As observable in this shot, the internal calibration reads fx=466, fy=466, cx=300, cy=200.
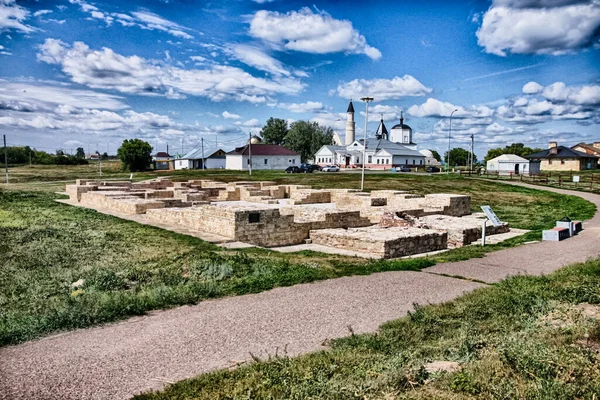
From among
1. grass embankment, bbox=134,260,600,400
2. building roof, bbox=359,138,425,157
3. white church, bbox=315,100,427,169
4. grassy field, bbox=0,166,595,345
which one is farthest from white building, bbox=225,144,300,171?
grass embankment, bbox=134,260,600,400

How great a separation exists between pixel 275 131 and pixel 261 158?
3158 centimetres

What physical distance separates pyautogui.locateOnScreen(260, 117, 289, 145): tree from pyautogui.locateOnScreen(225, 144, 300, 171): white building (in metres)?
28.4

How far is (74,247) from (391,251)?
7.72 m

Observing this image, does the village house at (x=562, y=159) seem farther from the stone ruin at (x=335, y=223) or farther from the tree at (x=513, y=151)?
the stone ruin at (x=335, y=223)

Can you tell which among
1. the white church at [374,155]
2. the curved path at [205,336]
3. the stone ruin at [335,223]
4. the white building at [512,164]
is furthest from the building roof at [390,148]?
the curved path at [205,336]

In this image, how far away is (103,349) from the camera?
16.2 ft

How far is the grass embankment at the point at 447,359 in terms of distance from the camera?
3.83 metres

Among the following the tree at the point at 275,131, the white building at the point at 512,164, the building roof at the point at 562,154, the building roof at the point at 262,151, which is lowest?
the white building at the point at 512,164

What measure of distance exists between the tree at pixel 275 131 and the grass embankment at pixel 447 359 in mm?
94074

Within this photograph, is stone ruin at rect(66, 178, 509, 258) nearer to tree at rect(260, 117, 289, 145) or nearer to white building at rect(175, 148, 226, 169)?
white building at rect(175, 148, 226, 169)

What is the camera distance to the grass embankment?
3830mm

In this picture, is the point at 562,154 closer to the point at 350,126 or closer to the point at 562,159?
the point at 562,159

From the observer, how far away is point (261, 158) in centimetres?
6806

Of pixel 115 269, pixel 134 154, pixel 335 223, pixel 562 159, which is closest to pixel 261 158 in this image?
pixel 134 154
